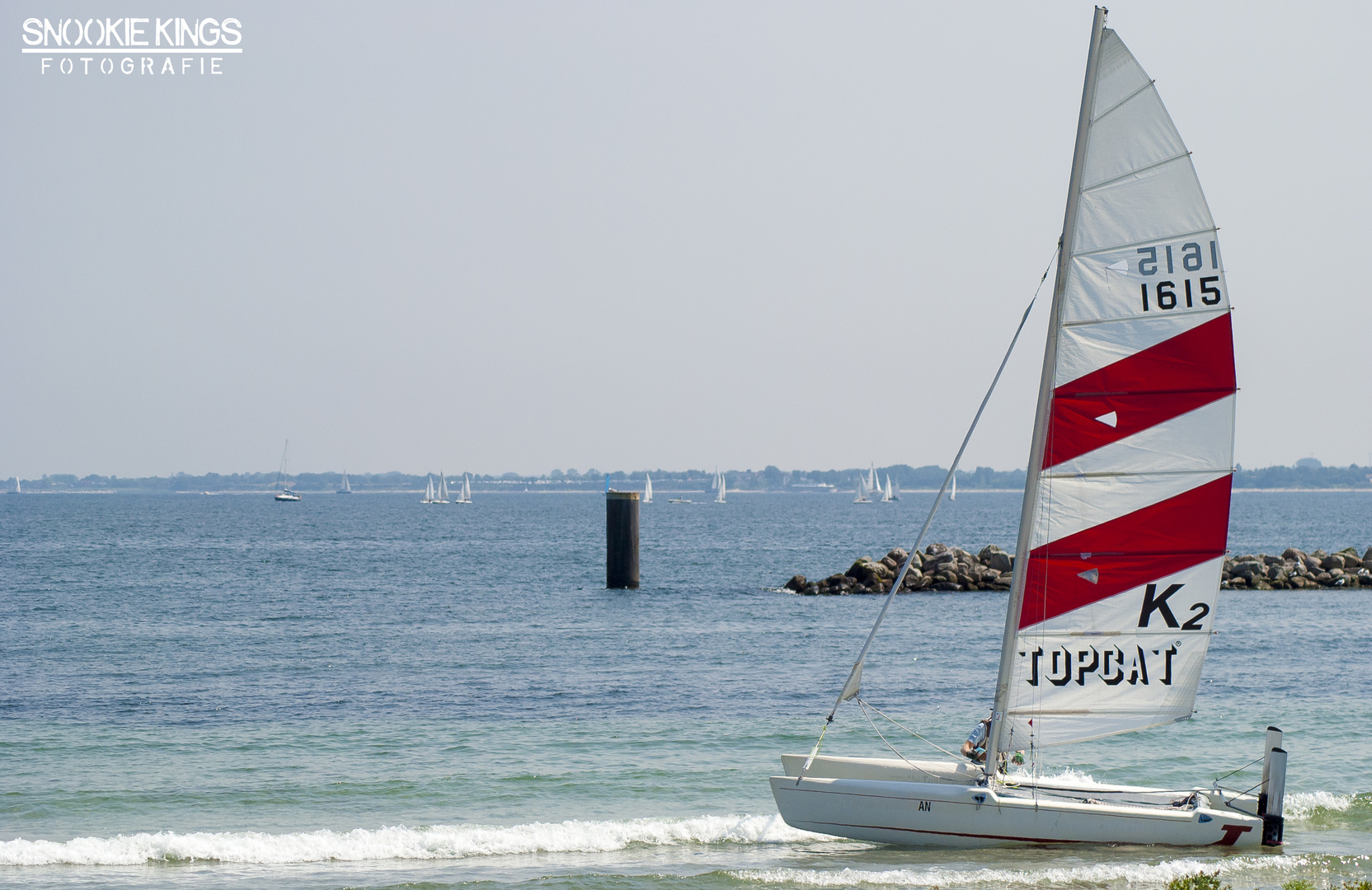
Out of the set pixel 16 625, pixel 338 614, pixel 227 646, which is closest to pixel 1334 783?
pixel 227 646

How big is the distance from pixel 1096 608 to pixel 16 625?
36.6m

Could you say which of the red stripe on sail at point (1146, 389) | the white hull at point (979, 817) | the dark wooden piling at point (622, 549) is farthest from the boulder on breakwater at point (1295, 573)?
the red stripe on sail at point (1146, 389)

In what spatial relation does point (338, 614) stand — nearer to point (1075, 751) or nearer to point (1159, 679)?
point (1075, 751)

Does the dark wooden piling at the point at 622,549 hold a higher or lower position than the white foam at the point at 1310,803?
higher

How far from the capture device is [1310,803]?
1636cm

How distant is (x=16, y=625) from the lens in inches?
1518

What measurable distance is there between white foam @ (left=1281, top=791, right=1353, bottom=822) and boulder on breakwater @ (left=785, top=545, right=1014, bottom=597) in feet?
102

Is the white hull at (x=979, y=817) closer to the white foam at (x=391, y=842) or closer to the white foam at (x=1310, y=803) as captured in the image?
the white foam at (x=391, y=842)

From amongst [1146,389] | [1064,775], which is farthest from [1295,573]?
[1146,389]

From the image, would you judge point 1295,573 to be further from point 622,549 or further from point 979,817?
point 979,817

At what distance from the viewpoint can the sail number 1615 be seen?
12.0m

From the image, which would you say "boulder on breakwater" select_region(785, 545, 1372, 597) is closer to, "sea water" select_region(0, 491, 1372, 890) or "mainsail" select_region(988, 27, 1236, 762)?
"sea water" select_region(0, 491, 1372, 890)

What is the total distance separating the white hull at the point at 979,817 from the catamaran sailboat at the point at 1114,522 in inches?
0.8

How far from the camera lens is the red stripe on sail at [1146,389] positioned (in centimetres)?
1216
